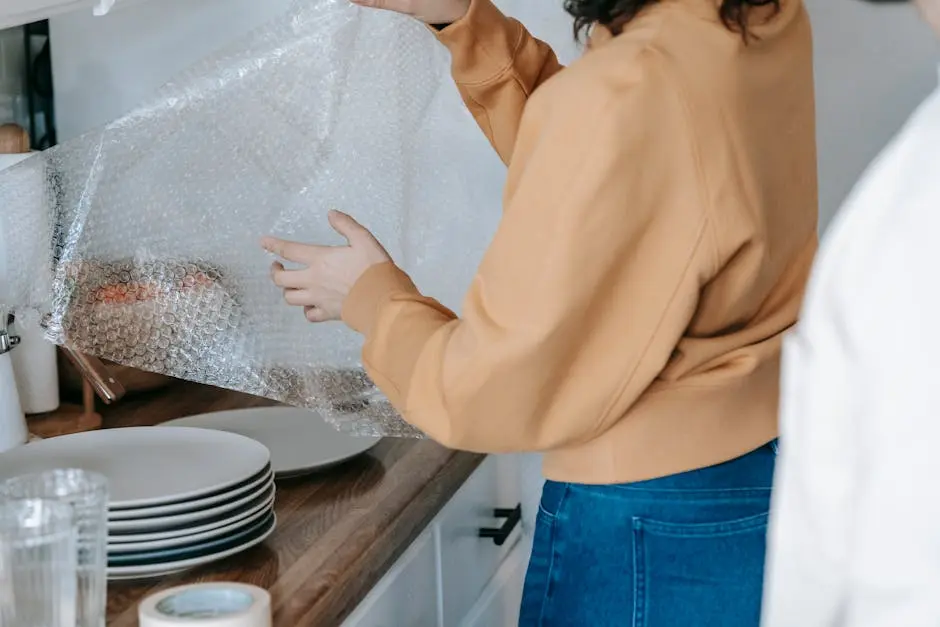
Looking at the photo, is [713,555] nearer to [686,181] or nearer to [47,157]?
[686,181]

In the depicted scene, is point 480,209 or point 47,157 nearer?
point 47,157

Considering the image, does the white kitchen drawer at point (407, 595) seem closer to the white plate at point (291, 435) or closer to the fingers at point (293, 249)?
the white plate at point (291, 435)

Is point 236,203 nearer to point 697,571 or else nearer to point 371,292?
point 371,292

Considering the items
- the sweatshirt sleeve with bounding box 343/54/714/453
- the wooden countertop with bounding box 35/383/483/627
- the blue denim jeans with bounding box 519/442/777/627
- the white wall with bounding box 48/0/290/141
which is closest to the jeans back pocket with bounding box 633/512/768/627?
the blue denim jeans with bounding box 519/442/777/627

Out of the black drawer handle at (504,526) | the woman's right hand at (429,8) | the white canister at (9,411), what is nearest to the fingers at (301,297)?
the woman's right hand at (429,8)

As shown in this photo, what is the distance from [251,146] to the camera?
50.9 inches

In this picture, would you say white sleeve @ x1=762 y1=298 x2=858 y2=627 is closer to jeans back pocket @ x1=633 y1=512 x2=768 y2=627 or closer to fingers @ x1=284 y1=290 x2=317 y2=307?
jeans back pocket @ x1=633 y1=512 x2=768 y2=627

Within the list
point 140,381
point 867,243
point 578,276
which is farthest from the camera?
point 140,381

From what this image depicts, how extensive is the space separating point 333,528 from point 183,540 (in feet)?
0.53

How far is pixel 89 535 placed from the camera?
89 cm

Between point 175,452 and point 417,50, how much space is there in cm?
53

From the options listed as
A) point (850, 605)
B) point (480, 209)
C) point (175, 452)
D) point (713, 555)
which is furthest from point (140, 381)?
point (850, 605)

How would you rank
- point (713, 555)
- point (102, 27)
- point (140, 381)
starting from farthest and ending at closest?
1. point (102, 27)
2. point (140, 381)
3. point (713, 555)

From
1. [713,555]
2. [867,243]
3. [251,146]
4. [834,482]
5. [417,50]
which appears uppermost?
[417,50]
